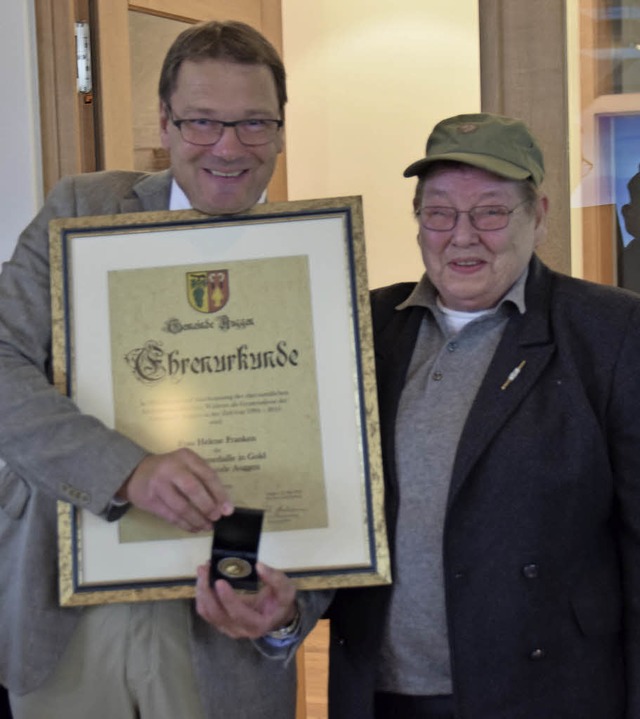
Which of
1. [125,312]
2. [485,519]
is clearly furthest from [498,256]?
[125,312]

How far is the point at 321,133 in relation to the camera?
4672mm

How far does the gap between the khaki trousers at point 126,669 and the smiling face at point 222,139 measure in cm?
60

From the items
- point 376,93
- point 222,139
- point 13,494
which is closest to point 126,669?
point 13,494

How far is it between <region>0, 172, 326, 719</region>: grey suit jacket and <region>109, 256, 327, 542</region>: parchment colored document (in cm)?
8

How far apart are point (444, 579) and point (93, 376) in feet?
1.85

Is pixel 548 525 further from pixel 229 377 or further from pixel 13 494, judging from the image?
pixel 13 494

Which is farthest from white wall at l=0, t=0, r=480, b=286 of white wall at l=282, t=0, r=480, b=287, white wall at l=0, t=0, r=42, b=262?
white wall at l=0, t=0, r=42, b=262

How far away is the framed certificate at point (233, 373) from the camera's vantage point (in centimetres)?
145

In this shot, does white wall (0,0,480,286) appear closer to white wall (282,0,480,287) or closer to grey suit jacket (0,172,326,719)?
white wall (282,0,480,287)

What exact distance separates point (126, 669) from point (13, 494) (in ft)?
1.03

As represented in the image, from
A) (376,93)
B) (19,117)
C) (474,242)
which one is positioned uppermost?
(376,93)

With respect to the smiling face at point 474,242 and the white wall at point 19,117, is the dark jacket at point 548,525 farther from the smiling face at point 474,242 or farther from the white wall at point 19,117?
the white wall at point 19,117

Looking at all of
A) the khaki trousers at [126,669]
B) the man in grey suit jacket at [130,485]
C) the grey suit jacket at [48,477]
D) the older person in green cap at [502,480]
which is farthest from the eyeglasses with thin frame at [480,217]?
the khaki trousers at [126,669]

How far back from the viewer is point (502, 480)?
1438mm
